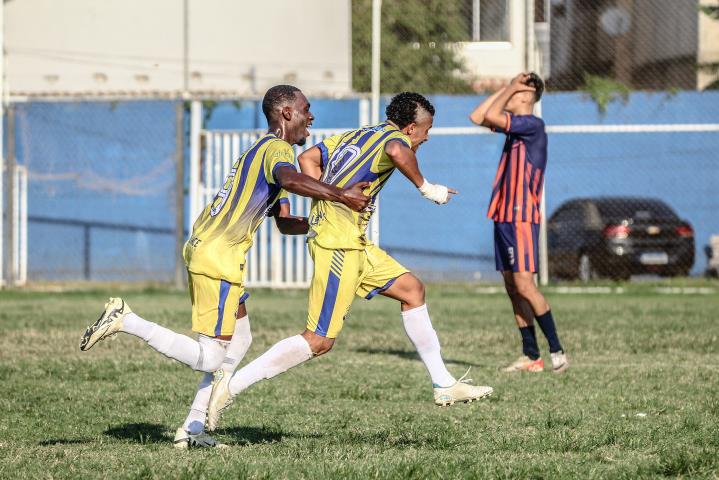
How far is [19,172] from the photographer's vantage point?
21828mm

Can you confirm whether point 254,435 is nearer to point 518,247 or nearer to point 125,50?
point 518,247

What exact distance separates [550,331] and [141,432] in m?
4.16

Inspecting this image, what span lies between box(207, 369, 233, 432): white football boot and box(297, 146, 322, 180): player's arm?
1.50 metres

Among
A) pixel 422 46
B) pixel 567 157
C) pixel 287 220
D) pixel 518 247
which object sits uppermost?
pixel 422 46

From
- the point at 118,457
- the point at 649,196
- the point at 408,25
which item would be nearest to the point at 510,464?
the point at 118,457

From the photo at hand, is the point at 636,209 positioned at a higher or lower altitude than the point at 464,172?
lower

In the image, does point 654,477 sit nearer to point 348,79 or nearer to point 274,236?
point 274,236

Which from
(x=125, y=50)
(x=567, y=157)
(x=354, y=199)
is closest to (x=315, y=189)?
(x=354, y=199)

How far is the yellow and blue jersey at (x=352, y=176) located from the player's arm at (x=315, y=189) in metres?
0.49

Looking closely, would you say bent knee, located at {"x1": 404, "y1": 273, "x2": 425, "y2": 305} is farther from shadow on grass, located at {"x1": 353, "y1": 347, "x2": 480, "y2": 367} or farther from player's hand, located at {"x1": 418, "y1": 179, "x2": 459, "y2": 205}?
shadow on grass, located at {"x1": 353, "y1": 347, "x2": 480, "y2": 367}

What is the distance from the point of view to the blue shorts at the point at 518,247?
1054 centimetres

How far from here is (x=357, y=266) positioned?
6.99 meters

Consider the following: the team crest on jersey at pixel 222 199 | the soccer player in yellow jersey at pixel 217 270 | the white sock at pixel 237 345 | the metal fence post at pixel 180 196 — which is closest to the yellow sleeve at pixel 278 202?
the soccer player in yellow jersey at pixel 217 270

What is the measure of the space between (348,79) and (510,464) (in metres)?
20.9
